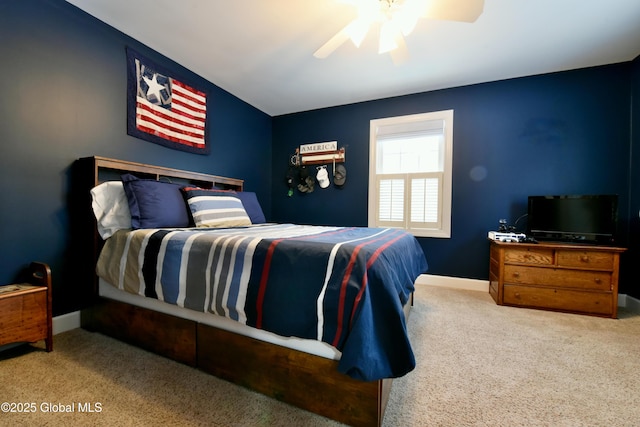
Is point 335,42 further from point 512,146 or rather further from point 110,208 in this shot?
point 512,146

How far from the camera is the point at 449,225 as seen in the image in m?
3.17

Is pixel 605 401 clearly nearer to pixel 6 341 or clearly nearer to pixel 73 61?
pixel 6 341

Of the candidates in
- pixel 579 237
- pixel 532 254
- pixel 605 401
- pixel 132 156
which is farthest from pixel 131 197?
pixel 579 237

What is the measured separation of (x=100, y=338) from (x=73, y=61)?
216cm

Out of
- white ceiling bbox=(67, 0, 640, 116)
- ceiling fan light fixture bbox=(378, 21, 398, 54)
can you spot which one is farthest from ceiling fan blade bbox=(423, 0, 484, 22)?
white ceiling bbox=(67, 0, 640, 116)

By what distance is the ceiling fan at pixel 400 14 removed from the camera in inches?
60.7

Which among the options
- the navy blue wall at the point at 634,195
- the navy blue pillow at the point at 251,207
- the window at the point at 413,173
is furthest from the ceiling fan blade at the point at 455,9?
the navy blue wall at the point at 634,195

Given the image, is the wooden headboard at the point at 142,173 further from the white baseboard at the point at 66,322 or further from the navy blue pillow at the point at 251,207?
the white baseboard at the point at 66,322

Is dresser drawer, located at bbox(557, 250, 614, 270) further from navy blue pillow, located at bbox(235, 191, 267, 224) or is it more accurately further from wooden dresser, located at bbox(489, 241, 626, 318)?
navy blue pillow, located at bbox(235, 191, 267, 224)

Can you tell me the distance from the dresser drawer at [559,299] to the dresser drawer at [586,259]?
9.9 inches

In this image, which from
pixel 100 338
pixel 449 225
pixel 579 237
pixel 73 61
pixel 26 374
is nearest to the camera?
pixel 26 374

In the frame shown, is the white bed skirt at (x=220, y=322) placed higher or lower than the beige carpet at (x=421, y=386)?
higher

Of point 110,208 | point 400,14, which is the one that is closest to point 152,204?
point 110,208

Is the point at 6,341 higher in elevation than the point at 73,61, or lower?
lower
